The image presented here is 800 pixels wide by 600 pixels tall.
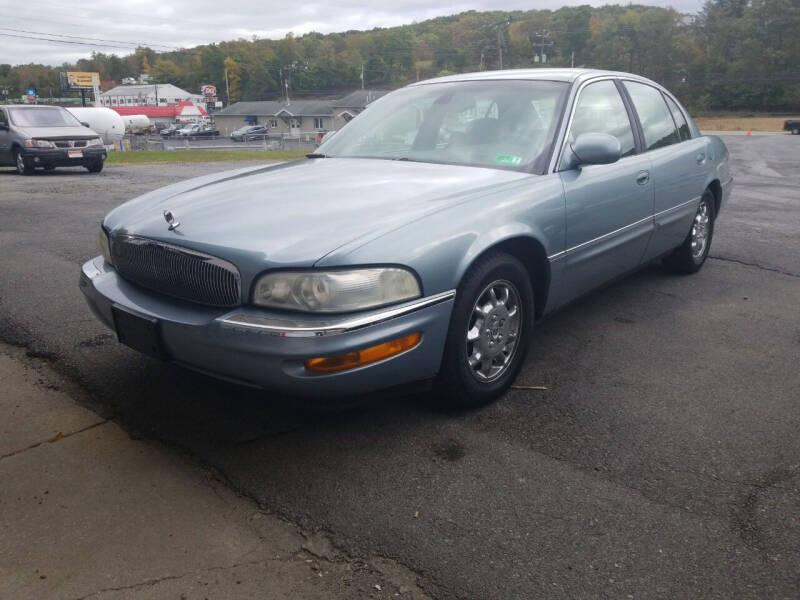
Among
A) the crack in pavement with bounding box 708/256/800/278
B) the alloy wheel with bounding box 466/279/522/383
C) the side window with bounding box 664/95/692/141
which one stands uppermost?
the side window with bounding box 664/95/692/141

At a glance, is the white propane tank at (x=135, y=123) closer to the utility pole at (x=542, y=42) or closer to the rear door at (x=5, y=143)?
the utility pole at (x=542, y=42)

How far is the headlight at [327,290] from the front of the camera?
2.51m

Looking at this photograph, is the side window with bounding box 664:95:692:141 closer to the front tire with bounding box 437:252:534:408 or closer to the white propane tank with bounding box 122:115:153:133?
the front tire with bounding box 437:252:534:408

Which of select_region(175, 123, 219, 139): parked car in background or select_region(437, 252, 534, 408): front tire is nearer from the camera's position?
select_region(437, 252, 534, 408): front tire

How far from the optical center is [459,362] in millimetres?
2941

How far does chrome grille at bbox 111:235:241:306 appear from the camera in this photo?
266 cm

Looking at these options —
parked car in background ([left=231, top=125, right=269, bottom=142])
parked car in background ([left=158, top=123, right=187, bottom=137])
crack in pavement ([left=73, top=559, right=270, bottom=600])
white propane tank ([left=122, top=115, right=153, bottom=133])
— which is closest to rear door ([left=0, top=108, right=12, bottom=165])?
crack in pavement ([left=73, top=559, right=270, bottom=600])

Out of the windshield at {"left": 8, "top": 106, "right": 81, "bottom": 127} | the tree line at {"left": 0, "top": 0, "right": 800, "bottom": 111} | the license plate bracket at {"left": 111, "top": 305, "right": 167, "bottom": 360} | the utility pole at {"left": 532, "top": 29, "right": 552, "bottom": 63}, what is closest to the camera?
the license plate bracket at {"left": 111, "top": 305, "right": 167, "bottom": 360}

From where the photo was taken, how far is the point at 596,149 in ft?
11.6

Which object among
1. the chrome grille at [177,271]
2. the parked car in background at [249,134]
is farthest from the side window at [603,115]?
the parked car in background at [249,134]

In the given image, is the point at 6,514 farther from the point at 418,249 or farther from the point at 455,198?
the point at 455,198

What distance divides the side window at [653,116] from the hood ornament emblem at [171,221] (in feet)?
10.2

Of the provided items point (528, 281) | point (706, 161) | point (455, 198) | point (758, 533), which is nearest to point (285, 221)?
point (455, 198)

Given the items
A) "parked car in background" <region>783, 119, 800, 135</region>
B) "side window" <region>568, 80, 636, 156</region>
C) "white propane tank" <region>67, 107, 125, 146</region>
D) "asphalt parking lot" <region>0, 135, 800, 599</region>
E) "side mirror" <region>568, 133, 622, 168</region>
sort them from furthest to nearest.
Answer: "parked car in background" <region>783, 119, 800, 135</region>
"white propane tank" <region>67, 107, 125, 146</region>
"side window" <region>568, 80, 636, 156</region>
"side mirror" <region>568, 133, 622, 168</region>
"asphalt parking lot" <region>0, 135, 800, 599</region>
